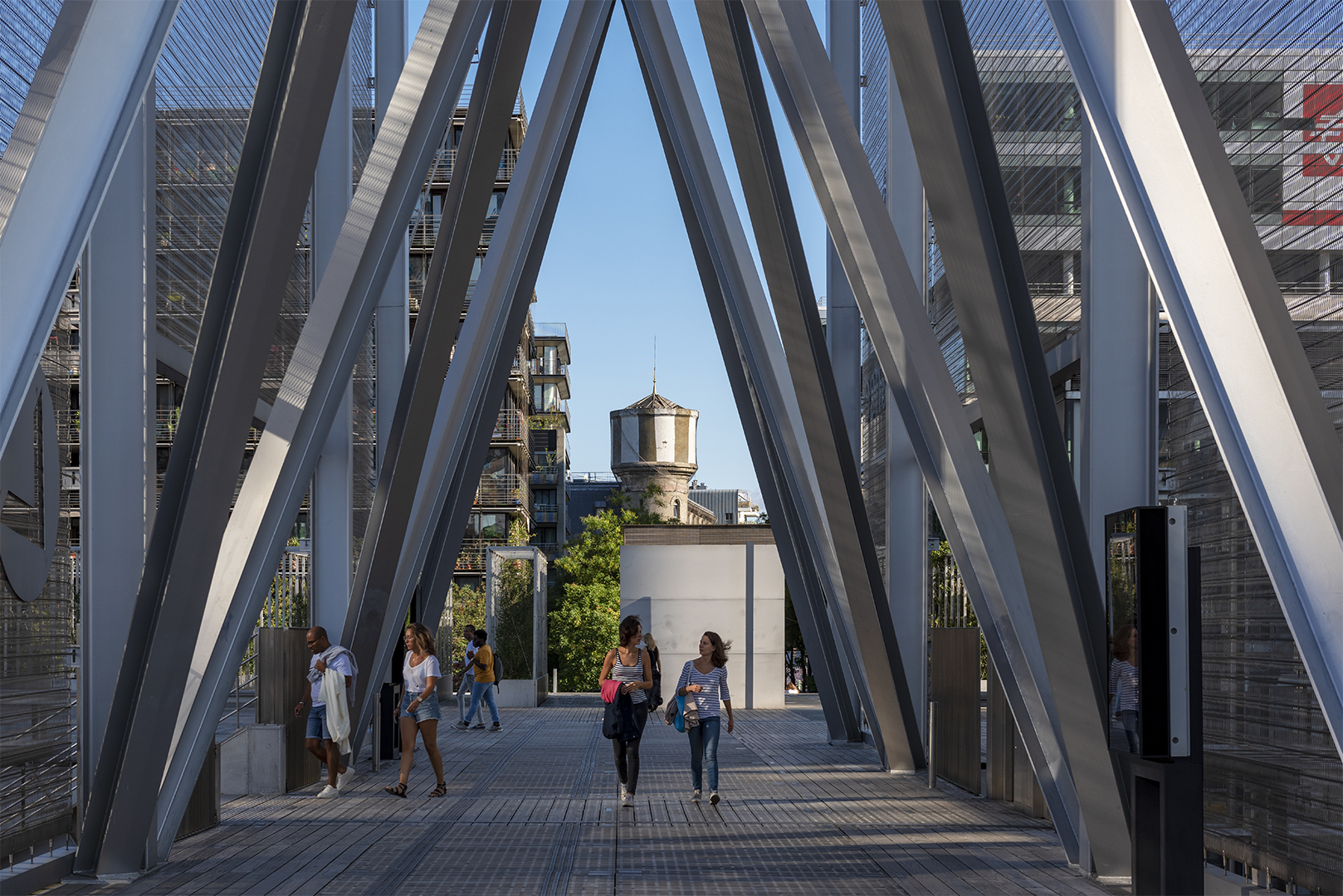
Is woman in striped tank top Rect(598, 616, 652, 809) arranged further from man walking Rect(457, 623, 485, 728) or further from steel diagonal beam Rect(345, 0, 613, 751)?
man walking Rect(457, 623, 485, 728)

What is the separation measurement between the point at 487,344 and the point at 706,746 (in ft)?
31.2

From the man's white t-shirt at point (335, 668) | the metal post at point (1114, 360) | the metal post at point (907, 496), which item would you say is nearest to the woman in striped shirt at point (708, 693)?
the man's white t-shirt at point (335, 668)

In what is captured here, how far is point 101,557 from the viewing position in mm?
8781

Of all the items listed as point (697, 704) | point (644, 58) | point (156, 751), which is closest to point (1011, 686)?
point (697, 704)

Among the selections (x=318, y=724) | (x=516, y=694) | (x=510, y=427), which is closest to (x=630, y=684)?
(x=318, y=724)

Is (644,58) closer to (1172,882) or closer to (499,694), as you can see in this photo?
(499,694)

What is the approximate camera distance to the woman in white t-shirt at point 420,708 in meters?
12.3

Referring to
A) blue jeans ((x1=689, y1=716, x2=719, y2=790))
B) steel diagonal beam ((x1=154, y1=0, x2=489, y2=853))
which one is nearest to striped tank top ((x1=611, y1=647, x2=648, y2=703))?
blue jeans ((x1=689, y1=716, x2=719, y2=790))

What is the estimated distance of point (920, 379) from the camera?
10.1 m

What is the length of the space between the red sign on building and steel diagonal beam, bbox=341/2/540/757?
8604mm

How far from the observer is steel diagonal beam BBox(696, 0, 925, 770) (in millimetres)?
14094

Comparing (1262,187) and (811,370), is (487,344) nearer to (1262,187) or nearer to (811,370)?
(811,370)

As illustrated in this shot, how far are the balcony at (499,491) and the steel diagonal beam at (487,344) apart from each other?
4403cm

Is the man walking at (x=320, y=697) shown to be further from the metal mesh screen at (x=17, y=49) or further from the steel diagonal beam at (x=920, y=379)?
the metal mesh screen at (x=17, y=49)
